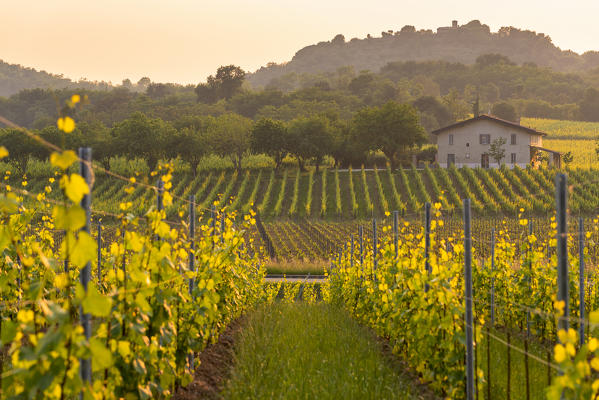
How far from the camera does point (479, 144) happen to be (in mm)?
58344

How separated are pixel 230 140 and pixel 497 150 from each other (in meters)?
26.1

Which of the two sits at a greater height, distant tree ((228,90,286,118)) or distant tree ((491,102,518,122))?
distant tree ((228,90,286,118))

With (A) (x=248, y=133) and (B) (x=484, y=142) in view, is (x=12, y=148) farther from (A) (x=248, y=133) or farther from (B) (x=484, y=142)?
(B) (x=484, y=142)

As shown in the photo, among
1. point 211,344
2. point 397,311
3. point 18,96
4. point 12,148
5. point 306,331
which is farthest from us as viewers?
point 18,96

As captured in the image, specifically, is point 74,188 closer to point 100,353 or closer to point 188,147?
point 100,353

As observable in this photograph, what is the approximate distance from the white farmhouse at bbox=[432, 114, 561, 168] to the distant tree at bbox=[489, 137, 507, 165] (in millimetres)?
1103

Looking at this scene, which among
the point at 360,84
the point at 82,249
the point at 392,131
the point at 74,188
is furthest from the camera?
the point at 360,84

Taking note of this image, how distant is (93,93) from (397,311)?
402 ft

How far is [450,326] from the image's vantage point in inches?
222

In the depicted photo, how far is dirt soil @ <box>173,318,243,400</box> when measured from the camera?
5613 millimetres

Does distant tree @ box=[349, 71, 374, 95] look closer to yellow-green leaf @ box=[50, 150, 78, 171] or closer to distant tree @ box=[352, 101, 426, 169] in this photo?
distant tree @ box=[352, 101, 426, 169]

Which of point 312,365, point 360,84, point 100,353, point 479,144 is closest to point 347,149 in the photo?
point 479,144

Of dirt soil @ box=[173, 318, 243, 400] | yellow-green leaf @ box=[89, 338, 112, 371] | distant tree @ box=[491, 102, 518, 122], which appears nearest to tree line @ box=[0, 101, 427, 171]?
distant tree @ box=[491, 102, 518, 122]

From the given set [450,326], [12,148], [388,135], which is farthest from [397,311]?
[12,148]
